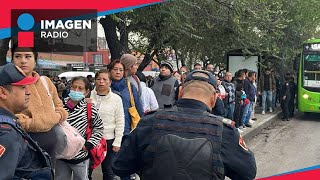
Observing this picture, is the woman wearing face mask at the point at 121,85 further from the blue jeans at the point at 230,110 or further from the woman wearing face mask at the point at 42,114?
the blue jeans at the point at 230,110

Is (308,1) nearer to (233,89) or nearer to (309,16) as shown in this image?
(309,16)

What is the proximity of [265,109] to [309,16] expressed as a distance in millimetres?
4661

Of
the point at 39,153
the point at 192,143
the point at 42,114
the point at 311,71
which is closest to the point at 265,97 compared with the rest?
the point at 311,71

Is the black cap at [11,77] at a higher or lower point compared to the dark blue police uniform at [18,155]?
higher

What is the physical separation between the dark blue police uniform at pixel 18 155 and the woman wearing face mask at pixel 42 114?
66cm

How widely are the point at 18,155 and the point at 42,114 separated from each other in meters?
1.04

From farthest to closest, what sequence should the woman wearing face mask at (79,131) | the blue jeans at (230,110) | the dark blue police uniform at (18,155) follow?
the blue jeans at (230,110)
the woman wearing face mask at (79,131)
the dark blue police uniform at (18,155)

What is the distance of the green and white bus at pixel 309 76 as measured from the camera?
14.0 m

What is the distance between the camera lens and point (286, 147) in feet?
30.0

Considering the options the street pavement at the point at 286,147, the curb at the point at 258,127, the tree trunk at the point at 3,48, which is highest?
the tree trunk at the point at 3,48

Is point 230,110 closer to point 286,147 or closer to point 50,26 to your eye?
point 286,147

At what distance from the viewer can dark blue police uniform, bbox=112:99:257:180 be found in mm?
2135

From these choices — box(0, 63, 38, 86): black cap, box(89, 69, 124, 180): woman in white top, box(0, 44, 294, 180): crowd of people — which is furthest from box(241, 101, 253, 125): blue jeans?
box(0, 63, 38, 86): black cap

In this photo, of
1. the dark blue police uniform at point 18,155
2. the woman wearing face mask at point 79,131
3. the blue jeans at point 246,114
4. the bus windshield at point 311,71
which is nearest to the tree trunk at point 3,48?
the woman wearing face mask at point 79,131
